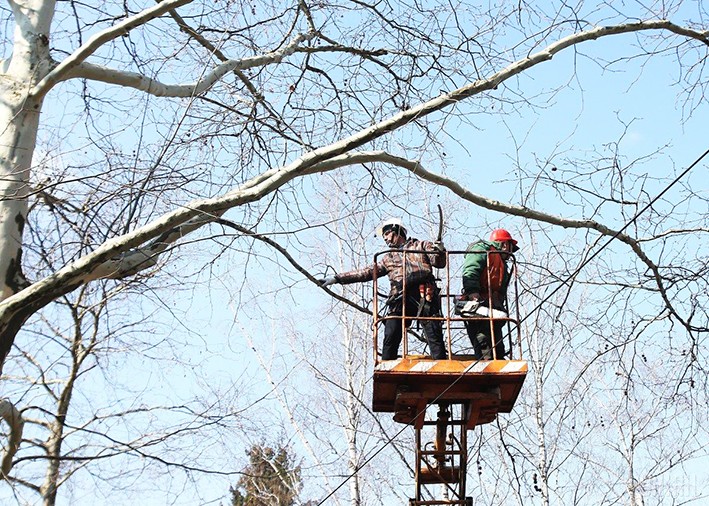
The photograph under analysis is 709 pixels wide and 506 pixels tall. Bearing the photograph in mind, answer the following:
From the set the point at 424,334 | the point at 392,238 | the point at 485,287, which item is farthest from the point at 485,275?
the point at 392,238

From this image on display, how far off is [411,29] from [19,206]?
347 centimetres

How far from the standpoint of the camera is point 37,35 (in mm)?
6414

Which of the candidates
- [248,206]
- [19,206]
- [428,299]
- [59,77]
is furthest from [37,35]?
[428,299]

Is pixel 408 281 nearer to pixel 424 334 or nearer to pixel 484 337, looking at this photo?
pixel 424 334

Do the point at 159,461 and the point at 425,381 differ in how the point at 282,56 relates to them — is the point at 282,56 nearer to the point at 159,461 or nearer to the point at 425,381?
the point at 425,381

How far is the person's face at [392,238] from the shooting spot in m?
7.89

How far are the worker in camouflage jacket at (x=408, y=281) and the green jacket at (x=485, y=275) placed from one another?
27cm

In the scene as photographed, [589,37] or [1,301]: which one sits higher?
[589,37]

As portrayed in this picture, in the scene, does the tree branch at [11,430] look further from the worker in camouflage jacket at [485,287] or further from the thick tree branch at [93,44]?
the worker in camouflage jacket at [485,287]

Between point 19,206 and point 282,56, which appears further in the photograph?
point 282,56

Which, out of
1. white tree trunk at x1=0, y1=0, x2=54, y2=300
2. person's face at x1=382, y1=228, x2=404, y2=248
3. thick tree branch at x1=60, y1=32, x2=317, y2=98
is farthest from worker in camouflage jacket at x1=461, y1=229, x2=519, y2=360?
white tree trunk at x1=0, y1=0, x2=54, y2=300

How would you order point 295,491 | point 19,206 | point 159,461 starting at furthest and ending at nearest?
point 295,491 < point 159,461 < point 19,206

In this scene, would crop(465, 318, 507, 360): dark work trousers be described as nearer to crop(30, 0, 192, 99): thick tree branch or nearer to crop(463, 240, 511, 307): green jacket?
crop(463, 240, 511, 307): green jacket

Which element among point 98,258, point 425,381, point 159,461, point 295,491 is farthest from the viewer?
point 295,491
